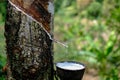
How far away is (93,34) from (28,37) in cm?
729

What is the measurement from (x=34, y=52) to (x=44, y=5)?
322 millimetres

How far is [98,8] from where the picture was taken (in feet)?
33.3

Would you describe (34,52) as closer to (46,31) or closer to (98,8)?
(46,31)

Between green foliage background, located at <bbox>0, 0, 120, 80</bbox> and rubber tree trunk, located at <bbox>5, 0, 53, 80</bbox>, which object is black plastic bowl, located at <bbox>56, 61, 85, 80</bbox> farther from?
green foliage background, located at <bbox>0, 0, 120, 80</bbox>

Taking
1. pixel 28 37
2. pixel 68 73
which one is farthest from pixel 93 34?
pixel 28 37

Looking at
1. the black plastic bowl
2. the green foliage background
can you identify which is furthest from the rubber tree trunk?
the green foliage background

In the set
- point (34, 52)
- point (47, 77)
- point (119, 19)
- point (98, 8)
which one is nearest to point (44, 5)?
point (34, 52)

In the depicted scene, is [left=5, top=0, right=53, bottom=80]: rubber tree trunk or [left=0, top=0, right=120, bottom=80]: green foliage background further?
[left=0, top=0, right=120, bottom=80]: green foliage background

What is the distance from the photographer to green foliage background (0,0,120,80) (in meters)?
7.02

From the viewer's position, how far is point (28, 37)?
92.5 inches

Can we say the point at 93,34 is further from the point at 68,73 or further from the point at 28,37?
the point at 28,37

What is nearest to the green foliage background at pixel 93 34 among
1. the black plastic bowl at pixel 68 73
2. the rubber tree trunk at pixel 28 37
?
the black plastic bowl at pixel 68 73

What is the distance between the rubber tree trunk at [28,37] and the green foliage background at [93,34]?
1.48m

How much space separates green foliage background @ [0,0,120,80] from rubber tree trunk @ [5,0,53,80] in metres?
1.48
